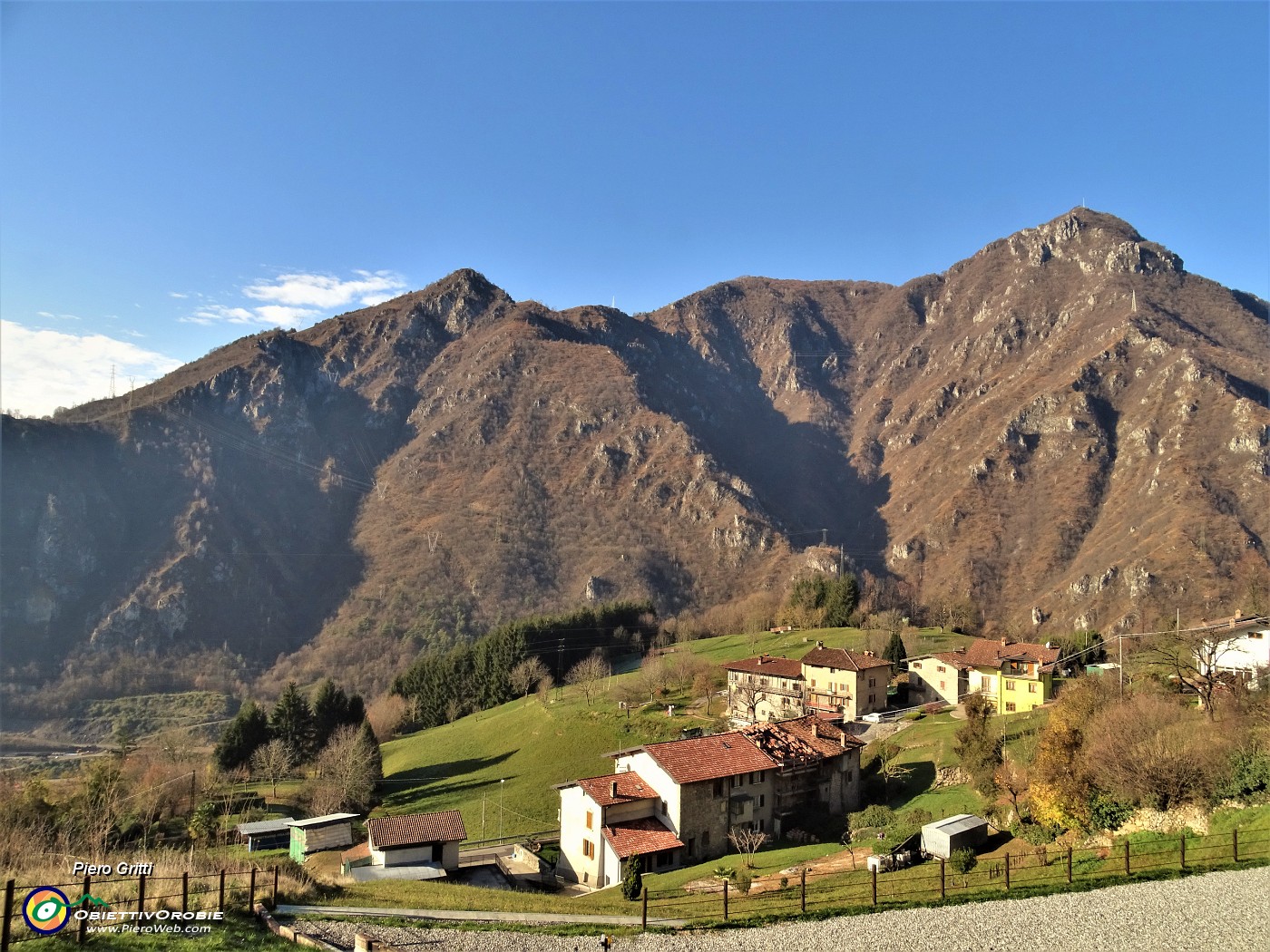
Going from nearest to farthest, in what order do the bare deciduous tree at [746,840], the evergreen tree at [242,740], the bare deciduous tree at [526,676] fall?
the bare deciduous tree at [746,840] < the evergreen tree at [242,740] < the bare deciduous tree at [526,676]

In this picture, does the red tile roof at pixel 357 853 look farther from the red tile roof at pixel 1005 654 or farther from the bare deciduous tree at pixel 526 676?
the bare deciduous tree at pixel 526 676

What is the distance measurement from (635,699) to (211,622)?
118187 mm

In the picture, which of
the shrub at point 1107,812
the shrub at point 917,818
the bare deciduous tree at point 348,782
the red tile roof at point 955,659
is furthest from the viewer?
the red tile roof at point 955,659

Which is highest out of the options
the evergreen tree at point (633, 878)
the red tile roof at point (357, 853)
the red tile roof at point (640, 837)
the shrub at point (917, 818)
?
the shrub at point (917, 818)

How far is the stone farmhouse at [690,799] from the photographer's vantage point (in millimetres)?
35875

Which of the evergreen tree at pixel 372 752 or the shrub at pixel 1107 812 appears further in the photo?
the evergreen tree at pixel 372 752

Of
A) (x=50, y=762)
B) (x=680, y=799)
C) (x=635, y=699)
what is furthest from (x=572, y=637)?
(x=680, y=799)

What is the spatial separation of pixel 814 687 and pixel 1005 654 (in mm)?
14738

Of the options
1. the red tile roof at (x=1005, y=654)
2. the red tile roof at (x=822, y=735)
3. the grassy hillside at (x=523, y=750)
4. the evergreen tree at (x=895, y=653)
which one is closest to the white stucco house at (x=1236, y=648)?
the red tile roof at (x=1005, y=654)

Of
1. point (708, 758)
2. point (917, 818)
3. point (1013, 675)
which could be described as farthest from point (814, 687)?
point (917, 818)

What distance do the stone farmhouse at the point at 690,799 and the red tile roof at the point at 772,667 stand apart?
70.6ft

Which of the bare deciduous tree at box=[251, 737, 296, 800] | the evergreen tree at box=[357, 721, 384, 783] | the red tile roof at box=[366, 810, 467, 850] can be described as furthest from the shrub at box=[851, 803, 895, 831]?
the bare deciduous tree at box=[251, 737, 296, 800]

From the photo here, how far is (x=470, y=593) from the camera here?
156500 millimetres

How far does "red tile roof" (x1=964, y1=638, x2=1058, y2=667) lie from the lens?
60.9 meters
